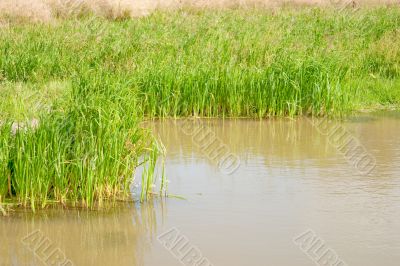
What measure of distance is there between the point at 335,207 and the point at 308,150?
8.23 feet

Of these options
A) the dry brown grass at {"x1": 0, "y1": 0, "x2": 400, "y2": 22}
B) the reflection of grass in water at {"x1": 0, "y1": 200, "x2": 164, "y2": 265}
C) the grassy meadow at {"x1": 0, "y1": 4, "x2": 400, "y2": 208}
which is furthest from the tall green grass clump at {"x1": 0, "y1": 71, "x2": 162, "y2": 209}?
the dry brown grass at {"x1": 0, "y1": 0, "x2": 400, "y2": 22}

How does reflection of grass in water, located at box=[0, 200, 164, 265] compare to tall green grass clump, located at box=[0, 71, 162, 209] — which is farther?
tall green grass clump, located at box=[0, 71, 162, 209]

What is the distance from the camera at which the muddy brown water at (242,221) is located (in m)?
5.48

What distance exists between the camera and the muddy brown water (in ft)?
18.0

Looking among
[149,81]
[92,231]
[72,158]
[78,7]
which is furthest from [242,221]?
[78,7]

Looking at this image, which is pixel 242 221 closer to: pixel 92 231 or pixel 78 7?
pixel 92 231

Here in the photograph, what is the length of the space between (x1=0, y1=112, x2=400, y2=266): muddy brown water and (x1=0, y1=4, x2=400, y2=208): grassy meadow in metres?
0.37

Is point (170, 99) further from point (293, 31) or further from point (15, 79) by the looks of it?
point (293, 31)

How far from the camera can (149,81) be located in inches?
436

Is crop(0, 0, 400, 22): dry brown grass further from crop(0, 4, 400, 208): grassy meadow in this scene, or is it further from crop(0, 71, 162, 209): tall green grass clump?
crop(0, 71, 162, 209): tall green grass clump

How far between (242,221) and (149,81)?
16.9 feet

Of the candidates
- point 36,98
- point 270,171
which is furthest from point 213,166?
point 36,98

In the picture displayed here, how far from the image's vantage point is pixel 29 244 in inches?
225

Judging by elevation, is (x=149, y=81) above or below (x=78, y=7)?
below
